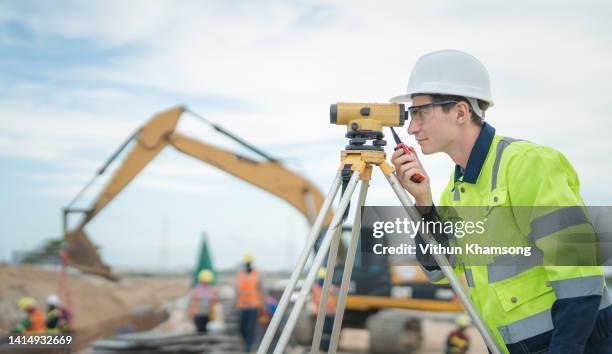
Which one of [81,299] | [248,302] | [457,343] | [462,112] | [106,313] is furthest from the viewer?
[81,299]

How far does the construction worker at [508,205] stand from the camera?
2.06m

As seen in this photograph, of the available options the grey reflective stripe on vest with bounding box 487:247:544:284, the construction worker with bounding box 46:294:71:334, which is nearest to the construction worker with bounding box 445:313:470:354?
the construction worker with bounding box 46:294:71:334

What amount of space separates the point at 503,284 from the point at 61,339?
7454 mm

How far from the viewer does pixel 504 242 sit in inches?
91.4

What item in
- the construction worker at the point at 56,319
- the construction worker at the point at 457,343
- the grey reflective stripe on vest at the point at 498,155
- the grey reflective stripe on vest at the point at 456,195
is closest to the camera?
the grey reflective stripe on vest at the point at 498,155

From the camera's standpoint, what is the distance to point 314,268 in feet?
8.09

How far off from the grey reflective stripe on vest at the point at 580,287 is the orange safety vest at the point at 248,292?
10449 millimetres

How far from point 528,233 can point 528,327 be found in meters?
0.29

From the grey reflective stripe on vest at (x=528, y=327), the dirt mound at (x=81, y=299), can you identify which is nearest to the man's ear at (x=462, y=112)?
the grey reflective stripe on vest at (x=528, y=327)

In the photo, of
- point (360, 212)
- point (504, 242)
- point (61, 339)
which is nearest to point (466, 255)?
point (504, 242)

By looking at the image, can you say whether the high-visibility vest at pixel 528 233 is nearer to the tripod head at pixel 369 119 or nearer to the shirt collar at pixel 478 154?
the shirt collar at pixel 478 154

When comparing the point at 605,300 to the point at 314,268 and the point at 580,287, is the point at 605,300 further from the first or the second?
the point at 314,268

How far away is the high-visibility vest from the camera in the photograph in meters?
2.11

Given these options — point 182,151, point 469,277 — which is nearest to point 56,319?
point 182,151
